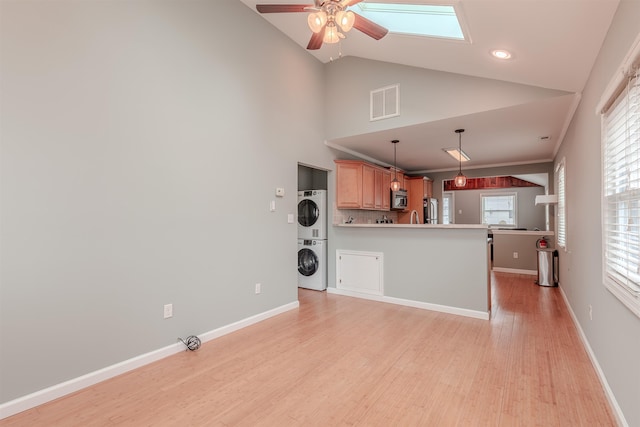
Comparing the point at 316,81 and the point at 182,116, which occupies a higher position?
the point at 316,81

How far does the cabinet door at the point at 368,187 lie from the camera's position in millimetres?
5474

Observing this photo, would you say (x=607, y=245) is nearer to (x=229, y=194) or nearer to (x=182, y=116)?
(x=229, y=194)

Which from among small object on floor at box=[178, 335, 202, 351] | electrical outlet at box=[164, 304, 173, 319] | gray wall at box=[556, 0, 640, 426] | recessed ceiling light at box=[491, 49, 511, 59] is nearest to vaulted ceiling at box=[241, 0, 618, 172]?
recessed ceiling light at box=[491, 49, 511, 59]

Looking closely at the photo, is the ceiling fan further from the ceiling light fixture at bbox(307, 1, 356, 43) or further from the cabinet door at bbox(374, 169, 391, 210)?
the cabinet door at bbox(374, 169, 391, 210)

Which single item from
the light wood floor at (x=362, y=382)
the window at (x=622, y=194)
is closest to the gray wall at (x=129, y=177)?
the light wood floor at (x=362, y=382)

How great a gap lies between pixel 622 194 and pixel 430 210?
6037 millimetres

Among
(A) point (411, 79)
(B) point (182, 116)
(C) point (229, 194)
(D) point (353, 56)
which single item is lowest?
(C) point (229, 194)

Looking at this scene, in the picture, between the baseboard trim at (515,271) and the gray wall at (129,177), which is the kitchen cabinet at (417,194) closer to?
the baseboard trim at (515,271)

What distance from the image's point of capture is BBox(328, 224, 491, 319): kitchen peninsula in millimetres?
3834

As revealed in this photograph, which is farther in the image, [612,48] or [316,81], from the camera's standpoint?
[316,81]

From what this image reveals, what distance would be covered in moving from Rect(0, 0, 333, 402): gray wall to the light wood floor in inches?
16.0

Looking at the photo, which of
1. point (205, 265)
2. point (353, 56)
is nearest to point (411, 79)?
point (353, 56)

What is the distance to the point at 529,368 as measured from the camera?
98.6 inches

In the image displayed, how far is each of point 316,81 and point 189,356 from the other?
402 centimetres
